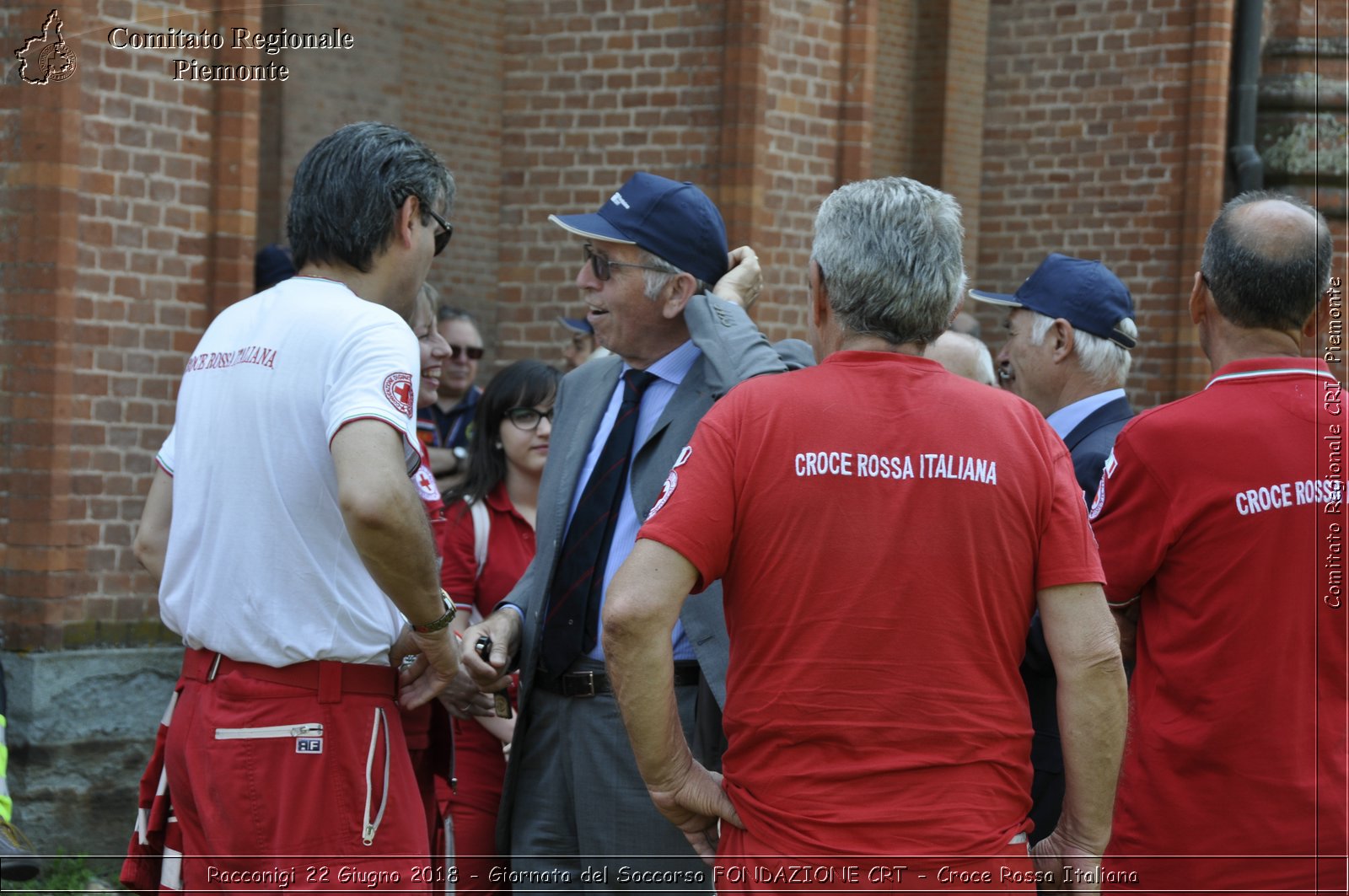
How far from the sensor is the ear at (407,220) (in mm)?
3164

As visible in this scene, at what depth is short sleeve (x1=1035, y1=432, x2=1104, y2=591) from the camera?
2.55m

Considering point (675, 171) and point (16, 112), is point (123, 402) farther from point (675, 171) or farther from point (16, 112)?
point (675, 171)

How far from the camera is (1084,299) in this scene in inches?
165

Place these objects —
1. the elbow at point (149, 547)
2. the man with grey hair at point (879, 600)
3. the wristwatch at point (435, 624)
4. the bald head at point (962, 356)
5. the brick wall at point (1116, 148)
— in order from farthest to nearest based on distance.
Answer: the brick wall at point (1116, 148)
the bald head at point (962, 356)
the elbow at point (149, 547)
the wristwatch at point (435, 624)
the man with grey hair at point (879, 600)

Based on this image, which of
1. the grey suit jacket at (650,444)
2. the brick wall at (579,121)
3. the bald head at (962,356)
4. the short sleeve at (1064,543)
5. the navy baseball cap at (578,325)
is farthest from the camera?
the brick wall at (579,121)

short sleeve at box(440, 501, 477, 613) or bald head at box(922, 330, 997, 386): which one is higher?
bald head at box(922, 330, 997, 386)

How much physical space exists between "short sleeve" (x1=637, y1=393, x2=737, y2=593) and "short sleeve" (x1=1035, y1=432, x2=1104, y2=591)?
0.55m

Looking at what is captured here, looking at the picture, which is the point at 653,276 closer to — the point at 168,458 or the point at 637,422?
the point at 637,422

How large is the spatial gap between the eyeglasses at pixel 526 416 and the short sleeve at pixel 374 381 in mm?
1794

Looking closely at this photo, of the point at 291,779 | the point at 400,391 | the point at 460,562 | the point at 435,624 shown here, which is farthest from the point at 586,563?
the point at 460,562

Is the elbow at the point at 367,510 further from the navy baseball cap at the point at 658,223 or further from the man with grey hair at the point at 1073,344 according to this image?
the man with grey hair at the point at 1073,344

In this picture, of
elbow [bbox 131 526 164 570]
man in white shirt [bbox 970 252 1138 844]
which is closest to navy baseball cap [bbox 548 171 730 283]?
man in white shirt [bbox 970 252 1138 844]

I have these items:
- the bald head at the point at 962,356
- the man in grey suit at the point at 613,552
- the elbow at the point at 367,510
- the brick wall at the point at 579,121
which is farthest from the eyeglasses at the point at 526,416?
the brick wall at the point at 579,121

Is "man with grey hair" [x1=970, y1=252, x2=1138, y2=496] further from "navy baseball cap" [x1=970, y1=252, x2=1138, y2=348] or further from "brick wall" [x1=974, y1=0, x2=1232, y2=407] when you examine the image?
"brick wall" [x1=974, y1=0, x2=1232, y2=407]
